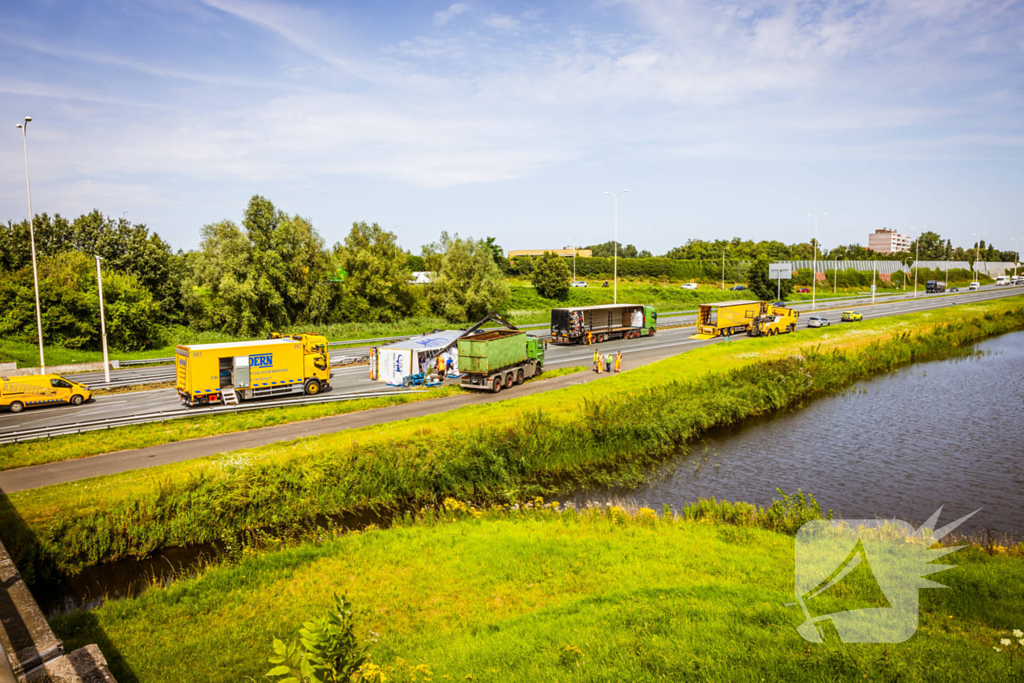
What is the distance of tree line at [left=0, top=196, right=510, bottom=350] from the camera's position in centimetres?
4728

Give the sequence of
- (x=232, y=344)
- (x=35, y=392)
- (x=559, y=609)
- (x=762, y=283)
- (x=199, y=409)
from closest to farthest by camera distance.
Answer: (x=559, y=609)
(x=199, y=409)
(x=232, y=344)
(x=35, y=392)
(x=762, y=283)

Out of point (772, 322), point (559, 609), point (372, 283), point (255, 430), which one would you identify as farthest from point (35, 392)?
point (772, 322)

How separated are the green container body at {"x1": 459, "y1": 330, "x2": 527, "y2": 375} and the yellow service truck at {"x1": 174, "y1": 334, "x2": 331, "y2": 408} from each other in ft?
27.7

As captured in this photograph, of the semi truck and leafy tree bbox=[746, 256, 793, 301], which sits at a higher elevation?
leafy tree bbox=[746, 256, 793, 301]

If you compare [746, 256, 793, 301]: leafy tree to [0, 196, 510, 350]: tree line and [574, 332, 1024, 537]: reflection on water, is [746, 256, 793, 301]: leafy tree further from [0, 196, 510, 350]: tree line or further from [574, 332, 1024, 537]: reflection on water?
[574, 332, 1024, 537]: reflection on water

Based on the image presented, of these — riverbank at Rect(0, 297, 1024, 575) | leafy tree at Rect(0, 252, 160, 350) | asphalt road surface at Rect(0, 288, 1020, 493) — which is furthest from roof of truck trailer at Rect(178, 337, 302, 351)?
leafy tree at Rect(0, 252, 160, 350)

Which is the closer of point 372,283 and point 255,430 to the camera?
point 255,430

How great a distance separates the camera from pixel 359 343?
56750 millimetres

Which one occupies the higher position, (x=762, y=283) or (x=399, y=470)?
(x=762, y=283)

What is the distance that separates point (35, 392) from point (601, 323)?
140 ft

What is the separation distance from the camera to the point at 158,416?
27.8 meters

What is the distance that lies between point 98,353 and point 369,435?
126 ft

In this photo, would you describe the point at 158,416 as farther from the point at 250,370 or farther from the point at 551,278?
the point at 551,278

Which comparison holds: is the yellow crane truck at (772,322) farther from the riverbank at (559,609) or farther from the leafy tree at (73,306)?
the leafy tree at (73,306)
